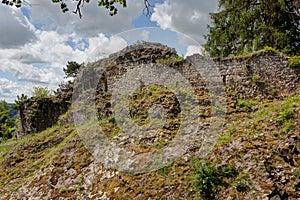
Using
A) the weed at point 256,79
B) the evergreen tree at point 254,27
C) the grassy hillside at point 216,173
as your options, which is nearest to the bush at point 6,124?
the grassy hillside at point 216,173

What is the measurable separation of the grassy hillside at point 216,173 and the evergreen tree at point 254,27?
700 cm

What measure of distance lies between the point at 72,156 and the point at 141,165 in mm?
2653

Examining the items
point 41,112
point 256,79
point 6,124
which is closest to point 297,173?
point 256,79

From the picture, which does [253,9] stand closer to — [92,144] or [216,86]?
[216,86]

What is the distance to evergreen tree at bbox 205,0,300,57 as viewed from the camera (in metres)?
14.3

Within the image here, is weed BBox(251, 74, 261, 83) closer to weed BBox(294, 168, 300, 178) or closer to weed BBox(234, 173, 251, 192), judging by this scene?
weed BBox(294, 168, 300, 178)

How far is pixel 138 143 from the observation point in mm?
7766

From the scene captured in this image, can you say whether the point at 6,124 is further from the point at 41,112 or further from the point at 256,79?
the point at 256,79

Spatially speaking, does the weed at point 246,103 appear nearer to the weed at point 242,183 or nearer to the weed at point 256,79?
the weed at point 256,79

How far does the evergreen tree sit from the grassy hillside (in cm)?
700

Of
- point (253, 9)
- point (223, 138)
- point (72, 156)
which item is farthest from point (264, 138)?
point (253, 9)

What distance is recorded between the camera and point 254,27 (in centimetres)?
1527

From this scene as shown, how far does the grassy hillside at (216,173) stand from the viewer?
5.41 metres

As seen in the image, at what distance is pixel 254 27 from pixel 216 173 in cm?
1189
